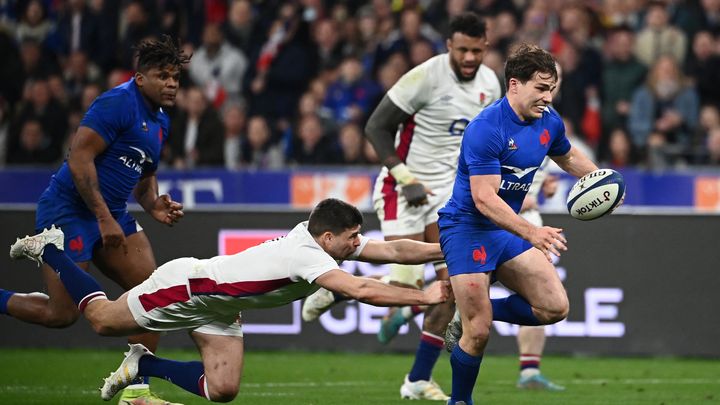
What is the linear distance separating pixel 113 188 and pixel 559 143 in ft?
9.82

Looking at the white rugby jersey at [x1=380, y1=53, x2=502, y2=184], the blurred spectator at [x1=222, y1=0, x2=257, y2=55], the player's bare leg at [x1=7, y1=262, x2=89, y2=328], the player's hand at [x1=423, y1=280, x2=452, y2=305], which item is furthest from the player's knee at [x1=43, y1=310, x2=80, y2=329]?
the blurred spectator at [x1=222, y1=0, x2=257, y2=55]

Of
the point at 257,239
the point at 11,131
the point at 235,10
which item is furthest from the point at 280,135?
the point at 257,239

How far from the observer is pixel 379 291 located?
23.0 feet

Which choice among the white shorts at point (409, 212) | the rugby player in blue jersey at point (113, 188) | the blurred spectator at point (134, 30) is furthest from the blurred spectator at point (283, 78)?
the rugby player in blue jersey at point (113, 188)

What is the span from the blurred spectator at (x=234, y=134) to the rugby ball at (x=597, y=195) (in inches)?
397

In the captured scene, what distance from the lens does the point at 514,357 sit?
12.2 meters

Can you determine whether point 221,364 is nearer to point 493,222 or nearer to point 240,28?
point 493,222

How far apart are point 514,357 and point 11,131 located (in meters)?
9.42

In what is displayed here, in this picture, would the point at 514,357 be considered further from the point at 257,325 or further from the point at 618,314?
the point at 257,325

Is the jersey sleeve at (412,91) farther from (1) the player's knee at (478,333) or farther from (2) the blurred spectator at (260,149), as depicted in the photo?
(2) the blurred spectator at (260,149)

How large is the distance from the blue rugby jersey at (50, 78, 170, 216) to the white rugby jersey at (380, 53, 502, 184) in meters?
2.03

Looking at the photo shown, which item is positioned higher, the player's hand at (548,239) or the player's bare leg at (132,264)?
the player's hand at (548,239)

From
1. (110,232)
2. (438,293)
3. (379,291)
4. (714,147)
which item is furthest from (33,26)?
(438,293)

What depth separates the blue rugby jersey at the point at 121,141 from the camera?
336 inches
